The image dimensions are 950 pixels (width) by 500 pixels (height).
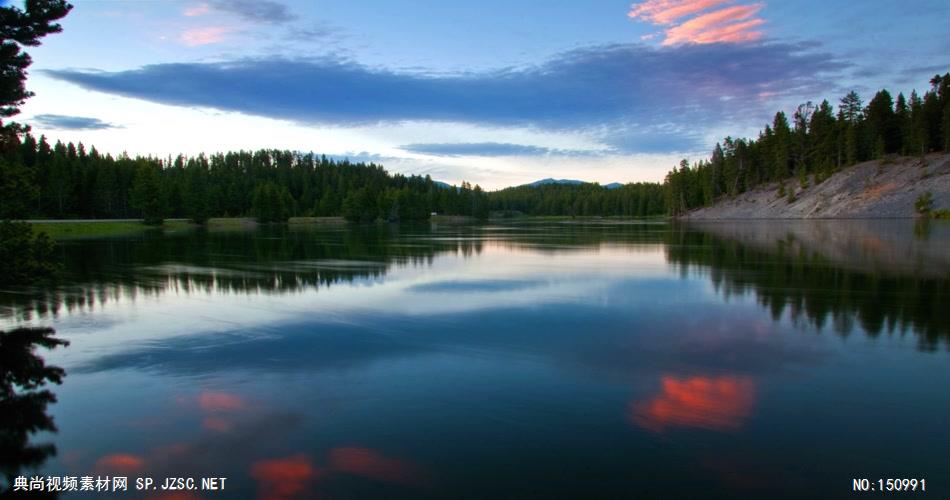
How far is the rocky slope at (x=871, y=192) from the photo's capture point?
3447 inches

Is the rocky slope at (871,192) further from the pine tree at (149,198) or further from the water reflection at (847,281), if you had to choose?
the pine tree at (149,198)

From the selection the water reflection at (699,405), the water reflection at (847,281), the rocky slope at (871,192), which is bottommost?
the water reflection at (699,405)

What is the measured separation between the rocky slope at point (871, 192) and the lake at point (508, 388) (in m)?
84.5

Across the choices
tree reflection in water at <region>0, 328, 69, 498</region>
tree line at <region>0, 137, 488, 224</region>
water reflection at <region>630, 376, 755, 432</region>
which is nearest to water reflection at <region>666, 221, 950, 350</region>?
water reflection at <region>630, 376, 755, 432</region>

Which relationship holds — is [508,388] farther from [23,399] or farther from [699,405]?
[23,399]

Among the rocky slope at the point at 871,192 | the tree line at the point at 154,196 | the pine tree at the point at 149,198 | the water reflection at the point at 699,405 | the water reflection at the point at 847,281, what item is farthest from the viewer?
the tree line at the point at 154,196

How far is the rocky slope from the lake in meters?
84.5

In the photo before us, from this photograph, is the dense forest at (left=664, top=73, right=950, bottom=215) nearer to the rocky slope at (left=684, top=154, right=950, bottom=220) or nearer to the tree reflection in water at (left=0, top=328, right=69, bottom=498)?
the rocky slope at (left=684, top=154, right=950, bottom=220)

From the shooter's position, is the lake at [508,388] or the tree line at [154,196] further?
the tree line at [154,196]

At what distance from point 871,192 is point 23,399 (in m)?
116

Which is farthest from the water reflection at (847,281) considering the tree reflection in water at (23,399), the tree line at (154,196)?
the tree line at (154,196)

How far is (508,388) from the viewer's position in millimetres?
9844

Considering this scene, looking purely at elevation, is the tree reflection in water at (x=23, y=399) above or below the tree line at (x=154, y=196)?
below

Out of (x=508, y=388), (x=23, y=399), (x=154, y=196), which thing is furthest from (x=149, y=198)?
(x=508, y=388)
